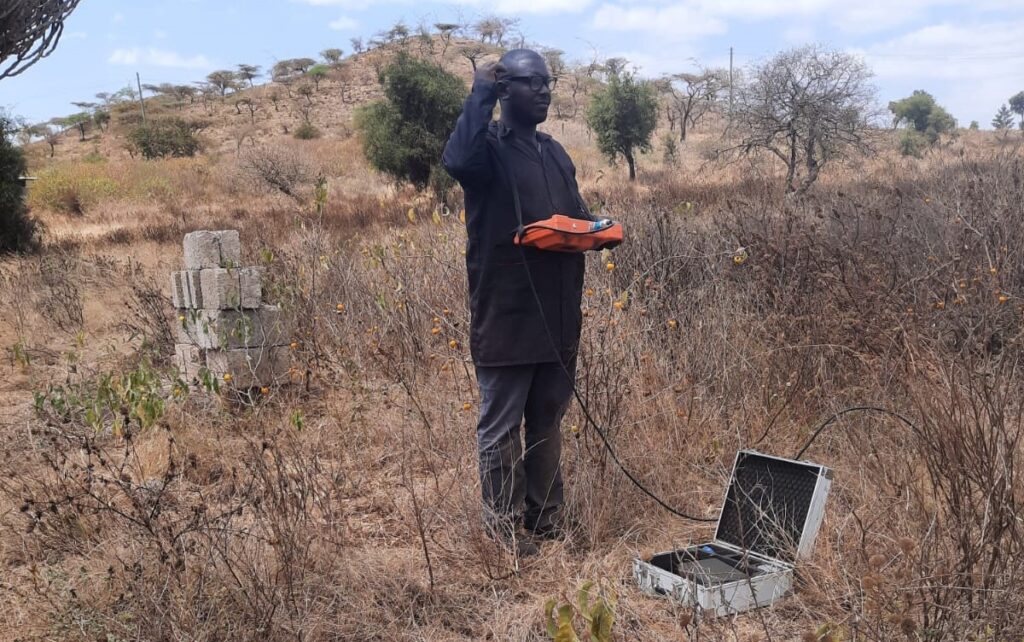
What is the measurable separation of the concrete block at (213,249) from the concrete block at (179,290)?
0.68 feet

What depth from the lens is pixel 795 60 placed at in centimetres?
1867

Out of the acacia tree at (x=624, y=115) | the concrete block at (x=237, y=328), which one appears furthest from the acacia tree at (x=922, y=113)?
the concrete block at (x=237, y=328)

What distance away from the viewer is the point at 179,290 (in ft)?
21.6

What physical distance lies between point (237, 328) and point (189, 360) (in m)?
0.76

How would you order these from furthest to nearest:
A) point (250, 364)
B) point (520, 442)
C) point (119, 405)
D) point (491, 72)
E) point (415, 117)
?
point (415, 117), point (250, 364), point (119, 405), point (520, 442), point (491, 72)

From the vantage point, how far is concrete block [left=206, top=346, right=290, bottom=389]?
6.21 metres

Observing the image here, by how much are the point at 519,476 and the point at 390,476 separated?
141 cm

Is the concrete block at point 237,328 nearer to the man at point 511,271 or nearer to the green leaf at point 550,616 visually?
the man at point 511,271

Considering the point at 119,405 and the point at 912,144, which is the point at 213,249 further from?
the point at 912,144

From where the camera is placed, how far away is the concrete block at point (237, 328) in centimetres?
618

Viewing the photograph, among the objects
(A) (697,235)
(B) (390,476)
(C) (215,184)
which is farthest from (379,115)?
(B) (390,476)

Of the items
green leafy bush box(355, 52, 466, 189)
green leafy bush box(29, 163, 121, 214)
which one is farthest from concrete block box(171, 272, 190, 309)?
green leafy bush box(29, 163, 121, 214)

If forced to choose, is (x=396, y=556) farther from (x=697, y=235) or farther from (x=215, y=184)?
(x=215, y=184)

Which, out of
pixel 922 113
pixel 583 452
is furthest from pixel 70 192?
pixel 922 113
